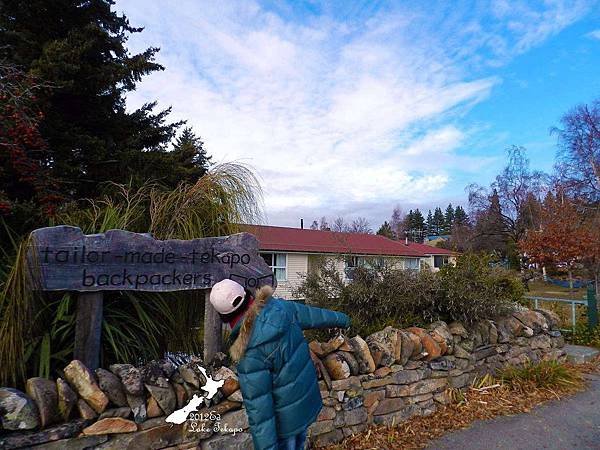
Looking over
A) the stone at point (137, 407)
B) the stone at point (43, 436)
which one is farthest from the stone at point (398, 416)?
the stone at point (43, 436)

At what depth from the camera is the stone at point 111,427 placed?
257 centimetres

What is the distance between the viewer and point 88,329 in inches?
125

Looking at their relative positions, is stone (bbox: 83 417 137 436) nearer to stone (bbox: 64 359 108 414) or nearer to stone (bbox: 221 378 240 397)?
stone (bbox: 64 359 108 414)

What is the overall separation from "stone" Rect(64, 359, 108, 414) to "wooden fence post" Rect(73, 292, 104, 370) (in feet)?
1.36

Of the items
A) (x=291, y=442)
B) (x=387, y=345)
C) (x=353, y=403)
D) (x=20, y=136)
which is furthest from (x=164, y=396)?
(x=20, y=136)

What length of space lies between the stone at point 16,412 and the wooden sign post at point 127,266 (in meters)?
0.68

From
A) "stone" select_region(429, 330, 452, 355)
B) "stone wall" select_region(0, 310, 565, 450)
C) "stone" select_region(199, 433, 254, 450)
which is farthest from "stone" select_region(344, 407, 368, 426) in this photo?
"stone" select_region(429, 330, 452, 355)

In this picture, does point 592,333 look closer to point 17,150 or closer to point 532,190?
point 17,150

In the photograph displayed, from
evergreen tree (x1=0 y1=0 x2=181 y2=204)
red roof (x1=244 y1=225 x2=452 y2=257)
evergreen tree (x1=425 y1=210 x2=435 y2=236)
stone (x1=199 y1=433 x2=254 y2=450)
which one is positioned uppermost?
evergreen tree (x1=425 y1=210 x2=435 y2=236)

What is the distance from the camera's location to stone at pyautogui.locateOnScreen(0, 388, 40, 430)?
2340 mm

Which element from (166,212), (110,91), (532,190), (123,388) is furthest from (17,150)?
(532,190)

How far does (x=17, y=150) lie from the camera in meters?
3.98

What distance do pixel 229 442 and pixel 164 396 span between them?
685 millimetres

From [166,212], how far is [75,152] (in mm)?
3594
